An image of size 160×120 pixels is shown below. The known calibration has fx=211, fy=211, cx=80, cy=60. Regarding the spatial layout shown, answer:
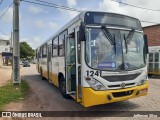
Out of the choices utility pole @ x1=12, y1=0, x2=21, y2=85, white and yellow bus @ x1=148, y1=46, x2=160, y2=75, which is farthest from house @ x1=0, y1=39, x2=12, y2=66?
utility pole @ x1=12, y1=0, x2=21, y2=85

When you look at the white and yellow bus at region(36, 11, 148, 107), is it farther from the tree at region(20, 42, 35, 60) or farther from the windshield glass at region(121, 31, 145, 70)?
the tree at region(20, 42, 35, 60)

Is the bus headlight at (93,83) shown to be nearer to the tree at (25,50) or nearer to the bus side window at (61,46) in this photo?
the bus side window at (61,46)

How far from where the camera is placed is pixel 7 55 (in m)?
55.8

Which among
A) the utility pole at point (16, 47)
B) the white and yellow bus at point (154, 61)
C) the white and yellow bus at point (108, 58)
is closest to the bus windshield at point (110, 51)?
the white and yellow bus at point (108, 58)

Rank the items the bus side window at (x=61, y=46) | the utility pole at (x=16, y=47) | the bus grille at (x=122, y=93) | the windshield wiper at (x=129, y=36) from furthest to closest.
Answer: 1. the utility pole at (x=16, y=47)
2. the bus side window at (x=61, y=46)
3. the windshield wiper at (x=129, y=36)
4. the bus grille at (x=122, y=93)

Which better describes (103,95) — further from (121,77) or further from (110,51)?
(110,51)

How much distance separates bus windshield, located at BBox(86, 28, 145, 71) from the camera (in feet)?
21.2

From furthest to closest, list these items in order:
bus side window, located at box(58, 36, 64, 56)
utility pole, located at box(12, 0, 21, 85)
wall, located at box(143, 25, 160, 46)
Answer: wall, located at box(143, 25, 160, 46), utility pole, located at box(12, 0, 21, 85), bus side window, located at box(58, 36, 64, 56)

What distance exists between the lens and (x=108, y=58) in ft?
21.6

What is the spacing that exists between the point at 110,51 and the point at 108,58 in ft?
0.80

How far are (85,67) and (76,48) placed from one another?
980 mm

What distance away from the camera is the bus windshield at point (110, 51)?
6.48 metres

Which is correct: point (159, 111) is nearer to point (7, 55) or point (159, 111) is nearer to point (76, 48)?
point (76, 48)

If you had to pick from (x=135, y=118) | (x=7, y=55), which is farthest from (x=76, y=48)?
(x=7, y=55)
